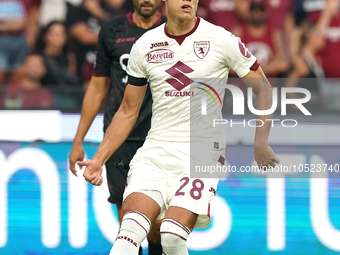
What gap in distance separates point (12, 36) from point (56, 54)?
0.81 m

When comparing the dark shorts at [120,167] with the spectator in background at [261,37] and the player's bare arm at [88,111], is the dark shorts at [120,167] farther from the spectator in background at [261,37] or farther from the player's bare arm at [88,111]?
the spectator in background at [261,37]

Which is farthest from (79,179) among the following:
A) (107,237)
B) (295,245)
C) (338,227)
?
(338,227)

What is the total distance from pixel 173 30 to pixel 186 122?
2.06 feet

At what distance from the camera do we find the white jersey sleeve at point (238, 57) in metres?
3.85

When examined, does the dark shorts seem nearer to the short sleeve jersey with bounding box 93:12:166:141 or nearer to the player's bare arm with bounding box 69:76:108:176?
the short sleeve jersey with bounding box 93:12:166:141

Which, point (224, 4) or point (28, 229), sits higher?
point (224, 4)

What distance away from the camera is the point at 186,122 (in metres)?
3.95

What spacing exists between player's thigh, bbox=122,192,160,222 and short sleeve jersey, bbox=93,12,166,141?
955 mm

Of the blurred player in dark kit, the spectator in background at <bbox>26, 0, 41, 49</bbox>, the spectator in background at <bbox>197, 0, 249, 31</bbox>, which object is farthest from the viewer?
the spectator in background at <bbox>26, 0, 41, 49</bbox>

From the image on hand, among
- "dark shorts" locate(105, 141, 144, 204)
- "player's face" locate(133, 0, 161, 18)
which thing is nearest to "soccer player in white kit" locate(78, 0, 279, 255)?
"player's face" locate(133, 0, 161, 18)

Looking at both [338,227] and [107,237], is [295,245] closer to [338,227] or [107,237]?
[338,227]

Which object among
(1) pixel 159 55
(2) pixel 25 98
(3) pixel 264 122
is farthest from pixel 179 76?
(2) pixel 25 98

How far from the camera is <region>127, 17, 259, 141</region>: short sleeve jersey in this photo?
3.89 metres

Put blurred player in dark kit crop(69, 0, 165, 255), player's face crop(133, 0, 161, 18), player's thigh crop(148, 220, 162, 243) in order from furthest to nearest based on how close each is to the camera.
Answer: blurred player in dark kit crop(69, 0, 165, 255) < player's face crop(133, 0, 161, 18) < player's thigh crop(148, 220, 162, 243)
